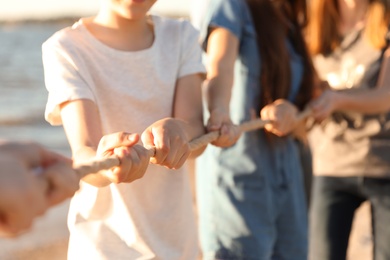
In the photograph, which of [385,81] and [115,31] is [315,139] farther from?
[115,31]

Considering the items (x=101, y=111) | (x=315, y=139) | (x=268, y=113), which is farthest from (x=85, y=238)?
(x=315, y=139)

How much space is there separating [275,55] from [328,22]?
546 mm

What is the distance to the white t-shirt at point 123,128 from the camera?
8.01 feet

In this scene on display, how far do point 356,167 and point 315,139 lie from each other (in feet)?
0.99

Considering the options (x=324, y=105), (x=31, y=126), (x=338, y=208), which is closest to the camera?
(x=324, y=105)

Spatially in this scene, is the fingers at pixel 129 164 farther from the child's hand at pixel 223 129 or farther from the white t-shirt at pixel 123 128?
the child's hand at pixel 223 129

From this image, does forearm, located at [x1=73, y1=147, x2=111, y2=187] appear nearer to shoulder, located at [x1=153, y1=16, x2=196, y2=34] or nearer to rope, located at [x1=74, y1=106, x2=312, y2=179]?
rope, located at [x1=74, y1=106, x2=312, y2=179]

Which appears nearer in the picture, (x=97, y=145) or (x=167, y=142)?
(x=167, y=142)

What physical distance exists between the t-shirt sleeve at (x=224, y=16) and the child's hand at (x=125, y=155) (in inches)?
47.4

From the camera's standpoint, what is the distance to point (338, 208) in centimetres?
356

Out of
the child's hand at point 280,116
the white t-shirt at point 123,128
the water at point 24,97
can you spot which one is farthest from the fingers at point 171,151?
the water at point 24,97

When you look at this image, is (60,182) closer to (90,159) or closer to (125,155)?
(125,155)

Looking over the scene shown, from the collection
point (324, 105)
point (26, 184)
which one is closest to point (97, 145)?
point (26, 184)

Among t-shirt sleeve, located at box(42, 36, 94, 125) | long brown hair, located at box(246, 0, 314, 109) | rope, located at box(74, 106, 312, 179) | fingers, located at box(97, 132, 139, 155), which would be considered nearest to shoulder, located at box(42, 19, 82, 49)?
t-shirt sleeve, located at box(42, 36, 94, 125)
